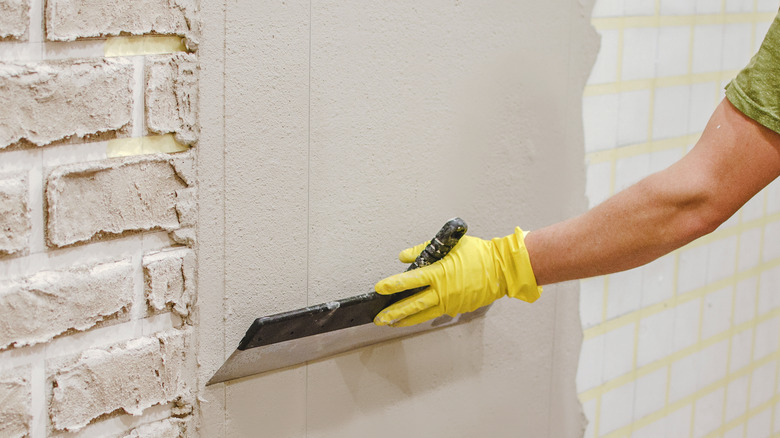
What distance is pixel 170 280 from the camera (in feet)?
4.64

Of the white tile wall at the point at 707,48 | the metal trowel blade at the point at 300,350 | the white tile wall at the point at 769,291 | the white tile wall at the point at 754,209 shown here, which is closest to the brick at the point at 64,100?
the metal trowel blade at the point at 300,350

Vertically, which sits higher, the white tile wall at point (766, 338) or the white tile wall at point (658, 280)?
the white tile wall at point (658, 280)

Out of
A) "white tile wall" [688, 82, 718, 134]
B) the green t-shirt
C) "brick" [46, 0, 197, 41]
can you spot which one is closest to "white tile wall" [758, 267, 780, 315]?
"white tile wall" [688, 82, 718, 134]

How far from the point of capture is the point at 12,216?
123cm

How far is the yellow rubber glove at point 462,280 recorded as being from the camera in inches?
63.1

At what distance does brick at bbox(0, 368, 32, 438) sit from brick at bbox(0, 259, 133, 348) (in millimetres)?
53

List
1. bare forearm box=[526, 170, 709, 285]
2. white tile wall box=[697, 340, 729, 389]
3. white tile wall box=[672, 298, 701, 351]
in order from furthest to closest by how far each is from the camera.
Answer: white tile wall box=[697, 340, 729, 389] < white tile wall box=[672, 298, 701, 351] < bare forearm box=[526, 170, 709, 285]

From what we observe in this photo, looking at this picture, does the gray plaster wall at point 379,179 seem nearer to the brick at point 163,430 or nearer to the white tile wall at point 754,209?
the brick at point 163,430

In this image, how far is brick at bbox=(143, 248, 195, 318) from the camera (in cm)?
139

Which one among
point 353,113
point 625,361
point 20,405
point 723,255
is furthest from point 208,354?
point 723,255

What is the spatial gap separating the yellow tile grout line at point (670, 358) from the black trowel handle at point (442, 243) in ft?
2.88

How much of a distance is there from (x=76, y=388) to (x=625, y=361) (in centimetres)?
161

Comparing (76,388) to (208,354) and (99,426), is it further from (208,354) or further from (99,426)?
(208,354)

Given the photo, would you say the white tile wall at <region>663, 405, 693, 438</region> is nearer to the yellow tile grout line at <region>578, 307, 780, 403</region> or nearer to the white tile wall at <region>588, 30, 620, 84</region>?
the yellow tile grout line at <region>578, 307, 780, 403</region>
